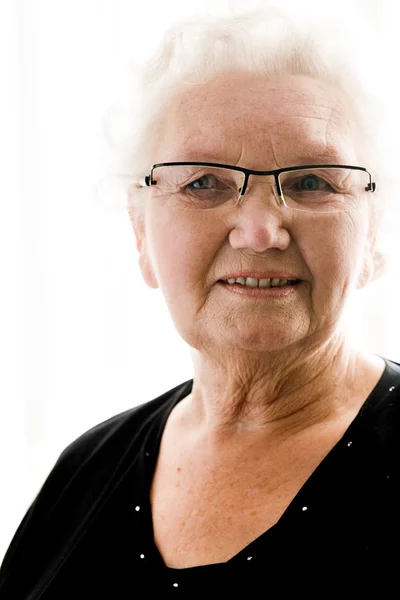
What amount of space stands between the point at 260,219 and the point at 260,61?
269 millimetres

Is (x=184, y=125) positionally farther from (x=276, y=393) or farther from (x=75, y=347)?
(x=75, y=347)

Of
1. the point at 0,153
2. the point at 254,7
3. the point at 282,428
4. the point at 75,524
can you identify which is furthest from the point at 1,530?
the point at 254,7

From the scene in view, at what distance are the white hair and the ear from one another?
0.12 m

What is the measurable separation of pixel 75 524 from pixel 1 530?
1.02 meters

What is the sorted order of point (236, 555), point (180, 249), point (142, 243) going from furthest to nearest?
1. point (142, 243)
2. point (180, 249)
3. point (236, 555)

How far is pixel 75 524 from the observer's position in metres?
1.56

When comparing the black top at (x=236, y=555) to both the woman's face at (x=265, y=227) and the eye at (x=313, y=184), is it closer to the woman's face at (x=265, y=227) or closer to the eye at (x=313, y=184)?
the woman's face at (x=265, y=227)

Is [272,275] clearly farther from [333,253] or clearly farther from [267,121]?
[267,121]

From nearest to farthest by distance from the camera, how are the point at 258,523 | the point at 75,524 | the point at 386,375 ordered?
1. the point at 258,523
2. the point at 386,375
3. the point at 75,524

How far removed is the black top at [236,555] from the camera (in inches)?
45.4

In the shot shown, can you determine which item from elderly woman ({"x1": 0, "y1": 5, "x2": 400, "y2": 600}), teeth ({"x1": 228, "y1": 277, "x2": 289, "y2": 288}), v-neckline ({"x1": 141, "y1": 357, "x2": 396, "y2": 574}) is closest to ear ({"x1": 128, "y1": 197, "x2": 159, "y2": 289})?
elderly woman ({"x1": 0, "y1": 5, "x2": 400, "y2": 600})

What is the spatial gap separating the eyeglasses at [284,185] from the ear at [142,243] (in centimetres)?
17

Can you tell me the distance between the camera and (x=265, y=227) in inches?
48.4

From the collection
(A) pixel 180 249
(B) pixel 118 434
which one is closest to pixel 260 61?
(A) pixel 180 249
